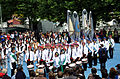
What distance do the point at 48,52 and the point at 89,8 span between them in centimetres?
1792

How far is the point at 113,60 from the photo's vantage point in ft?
61.4

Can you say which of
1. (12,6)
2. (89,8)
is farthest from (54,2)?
(12,6)

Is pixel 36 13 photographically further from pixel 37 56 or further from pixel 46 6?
pixel 37 56

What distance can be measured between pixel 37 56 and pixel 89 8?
17.7 m

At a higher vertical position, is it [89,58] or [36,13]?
[36,13]

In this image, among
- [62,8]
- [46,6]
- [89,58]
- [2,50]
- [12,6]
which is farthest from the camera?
[12,6]

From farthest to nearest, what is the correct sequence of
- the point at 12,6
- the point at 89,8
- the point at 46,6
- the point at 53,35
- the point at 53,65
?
the point at 12,6 < the point at 46,6 < the point at 89,8 < the point at 53,35 < the point at 53,65

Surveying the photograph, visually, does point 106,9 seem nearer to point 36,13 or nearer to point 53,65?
point 36,13

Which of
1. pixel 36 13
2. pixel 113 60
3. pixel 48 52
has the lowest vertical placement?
pixel 113 60

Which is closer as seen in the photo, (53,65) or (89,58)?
(53,65)

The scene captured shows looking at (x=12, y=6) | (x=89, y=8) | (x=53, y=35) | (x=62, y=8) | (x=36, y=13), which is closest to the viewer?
(x=53, y=35)

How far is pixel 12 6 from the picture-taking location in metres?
45.1

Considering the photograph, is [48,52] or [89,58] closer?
[48,52]

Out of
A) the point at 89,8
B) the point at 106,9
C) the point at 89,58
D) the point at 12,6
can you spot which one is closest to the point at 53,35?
the point at 89,8
